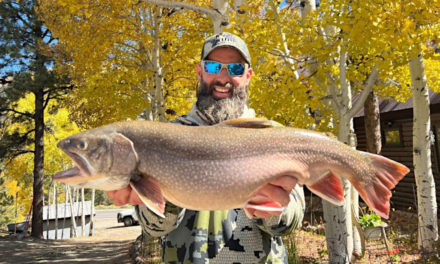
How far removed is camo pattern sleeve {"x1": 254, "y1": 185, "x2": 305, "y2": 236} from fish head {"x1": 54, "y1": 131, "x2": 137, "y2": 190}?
0.97m

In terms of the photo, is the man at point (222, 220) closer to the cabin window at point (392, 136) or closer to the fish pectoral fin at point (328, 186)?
the fish pectoral fin at point (328, 186)

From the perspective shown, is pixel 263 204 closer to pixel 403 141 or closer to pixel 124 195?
pixel 124 195

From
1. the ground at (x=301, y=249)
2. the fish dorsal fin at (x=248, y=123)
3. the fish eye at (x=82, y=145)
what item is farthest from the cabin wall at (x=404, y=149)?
the fish eye at (x=82, y=145)

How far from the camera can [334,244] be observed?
6352 mm

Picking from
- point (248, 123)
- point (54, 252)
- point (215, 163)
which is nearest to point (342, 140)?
point (248, 123)

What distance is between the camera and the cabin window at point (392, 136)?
14189 millimetres

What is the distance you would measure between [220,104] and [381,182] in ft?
3.65

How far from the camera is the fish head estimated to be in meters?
1.59

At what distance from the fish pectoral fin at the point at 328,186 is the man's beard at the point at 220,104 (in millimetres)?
786

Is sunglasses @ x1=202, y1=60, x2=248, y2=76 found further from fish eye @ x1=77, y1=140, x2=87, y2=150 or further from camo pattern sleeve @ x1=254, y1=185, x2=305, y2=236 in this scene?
fish eye @ x1=77, y1=140, x2=87, y2=150

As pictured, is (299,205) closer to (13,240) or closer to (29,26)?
(13,240)

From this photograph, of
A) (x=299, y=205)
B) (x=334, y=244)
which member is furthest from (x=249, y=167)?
(x=334, y=244)

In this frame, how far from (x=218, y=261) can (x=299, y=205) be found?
669 mm

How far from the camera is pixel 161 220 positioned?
2.12 meters
